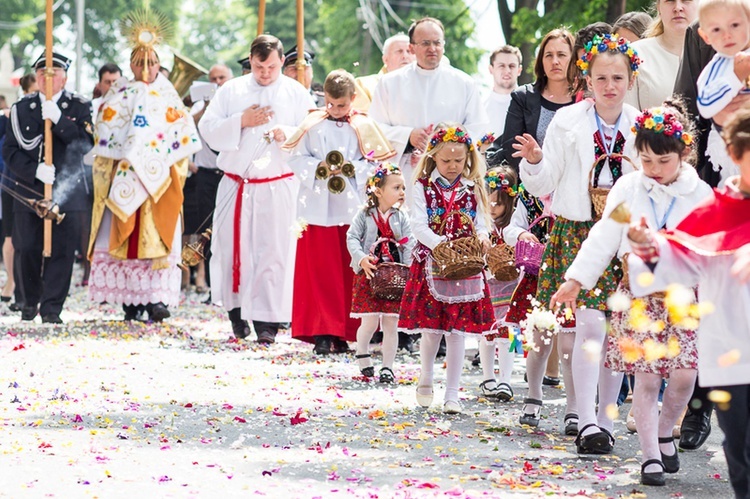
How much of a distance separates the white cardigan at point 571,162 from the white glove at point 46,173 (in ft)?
25.9

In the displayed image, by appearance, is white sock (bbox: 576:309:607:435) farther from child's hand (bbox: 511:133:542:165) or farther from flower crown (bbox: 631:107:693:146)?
flower crown (bbox: 631:107:693:146)

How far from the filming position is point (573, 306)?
6.99 m

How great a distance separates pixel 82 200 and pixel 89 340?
8.16ft

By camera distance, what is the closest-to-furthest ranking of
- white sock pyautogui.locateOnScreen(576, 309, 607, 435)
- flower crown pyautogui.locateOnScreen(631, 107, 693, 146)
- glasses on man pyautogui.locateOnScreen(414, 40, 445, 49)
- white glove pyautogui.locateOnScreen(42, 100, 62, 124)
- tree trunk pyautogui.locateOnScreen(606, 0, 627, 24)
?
flower crown pyautogui.locateOnScreen(631, 107, 693, 146) < white sock pyautogui.locateOnScreen(576, 309, 607, 435) < glasses on man pyautogui.locateOnScreen(414, 40, 445, 49) < white glove pyautogui.locateOnScreen(42, 100, 62, 124) < tree trunk pyautogui.locateOnScreen(606, 0, 627, 24)

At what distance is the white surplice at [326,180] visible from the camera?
38.0 feet

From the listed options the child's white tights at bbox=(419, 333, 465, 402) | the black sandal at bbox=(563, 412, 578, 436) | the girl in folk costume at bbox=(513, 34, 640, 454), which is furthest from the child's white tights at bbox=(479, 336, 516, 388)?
the girl in folk costume at bbox=(513, 34, 640, 454)

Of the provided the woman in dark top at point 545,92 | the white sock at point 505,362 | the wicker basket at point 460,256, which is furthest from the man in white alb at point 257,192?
the wicker basket at point 460,256

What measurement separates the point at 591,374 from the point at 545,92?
230cm

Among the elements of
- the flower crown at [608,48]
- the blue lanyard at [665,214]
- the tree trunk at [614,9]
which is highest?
the tree trunk at [614,9]

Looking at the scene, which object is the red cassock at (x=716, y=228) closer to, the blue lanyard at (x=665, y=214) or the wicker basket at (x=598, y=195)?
the blue lanyard at (x=665, y=214)

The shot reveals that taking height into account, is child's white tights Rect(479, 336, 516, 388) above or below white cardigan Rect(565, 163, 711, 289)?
below

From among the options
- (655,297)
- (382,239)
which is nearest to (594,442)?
(655,297)

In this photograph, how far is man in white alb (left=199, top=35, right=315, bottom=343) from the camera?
496 inches

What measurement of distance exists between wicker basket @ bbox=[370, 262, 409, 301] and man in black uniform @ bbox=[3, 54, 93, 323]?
5241 millimetres
